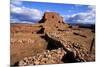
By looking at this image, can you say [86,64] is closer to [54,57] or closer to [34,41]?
[54,57]

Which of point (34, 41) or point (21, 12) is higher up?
point (21, 12)

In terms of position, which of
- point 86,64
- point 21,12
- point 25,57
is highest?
point 21,12

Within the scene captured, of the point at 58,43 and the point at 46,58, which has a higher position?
the point at 58,43

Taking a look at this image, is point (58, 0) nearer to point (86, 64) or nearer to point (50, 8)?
point (50, 8)

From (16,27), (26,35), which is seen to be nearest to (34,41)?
(26,35)

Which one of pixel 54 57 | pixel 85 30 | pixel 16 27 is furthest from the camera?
pixel 85 30

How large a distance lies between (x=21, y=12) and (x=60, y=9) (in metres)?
0.48

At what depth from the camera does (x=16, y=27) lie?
2209 millimetres

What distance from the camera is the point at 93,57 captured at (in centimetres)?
254

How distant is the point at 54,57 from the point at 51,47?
126 millimetres

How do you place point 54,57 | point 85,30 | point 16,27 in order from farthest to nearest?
point 85,30, point 54,57, point 16,27

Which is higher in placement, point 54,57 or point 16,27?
point 16,27
